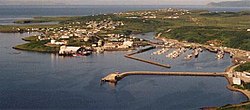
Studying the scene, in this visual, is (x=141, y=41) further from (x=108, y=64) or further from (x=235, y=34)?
(x=108, y=64)

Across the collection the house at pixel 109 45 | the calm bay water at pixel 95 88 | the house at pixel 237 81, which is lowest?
the calm bay water at pixel 95 88

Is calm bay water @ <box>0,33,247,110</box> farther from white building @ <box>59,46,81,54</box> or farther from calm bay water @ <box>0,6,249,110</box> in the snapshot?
white building @ <box>59,46,81,54</box>

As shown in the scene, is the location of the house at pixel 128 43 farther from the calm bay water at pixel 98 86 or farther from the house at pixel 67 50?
the calm bay water at pixel 98 86

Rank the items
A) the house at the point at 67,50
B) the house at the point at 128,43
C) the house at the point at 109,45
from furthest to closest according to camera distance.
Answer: the house at the point at 128,43 → the house at the point at 109,45 → the house at the point at 67,50

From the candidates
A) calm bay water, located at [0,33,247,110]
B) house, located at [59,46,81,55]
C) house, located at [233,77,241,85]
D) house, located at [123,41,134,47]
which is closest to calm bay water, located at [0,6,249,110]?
calm bay water, located at [0,33,247,110]

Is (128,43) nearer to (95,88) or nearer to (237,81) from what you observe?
(95,88)

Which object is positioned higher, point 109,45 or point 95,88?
point 109,45

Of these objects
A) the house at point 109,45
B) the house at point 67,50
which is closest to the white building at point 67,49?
the house at point 67,50

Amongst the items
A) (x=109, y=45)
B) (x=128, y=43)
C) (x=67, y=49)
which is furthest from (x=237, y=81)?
(x=109, y=45)
